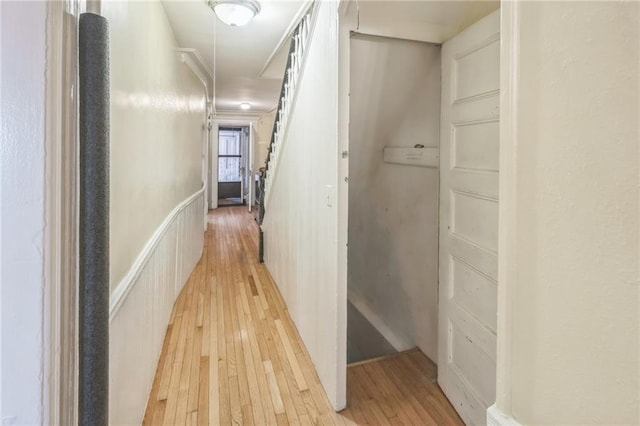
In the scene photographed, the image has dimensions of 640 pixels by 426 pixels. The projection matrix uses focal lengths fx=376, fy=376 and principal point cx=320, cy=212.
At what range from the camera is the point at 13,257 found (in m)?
0.60

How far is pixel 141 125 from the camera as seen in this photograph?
5.82ft

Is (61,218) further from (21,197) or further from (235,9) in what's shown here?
(235,9)

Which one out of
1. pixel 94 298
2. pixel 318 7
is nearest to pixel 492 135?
pixel 318 7

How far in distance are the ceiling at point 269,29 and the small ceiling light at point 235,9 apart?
0.10m

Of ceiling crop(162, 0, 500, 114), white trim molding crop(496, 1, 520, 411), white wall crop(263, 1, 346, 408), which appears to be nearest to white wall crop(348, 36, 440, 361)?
ceiling crop(162, 0, 500, 114)

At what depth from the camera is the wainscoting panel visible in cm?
131

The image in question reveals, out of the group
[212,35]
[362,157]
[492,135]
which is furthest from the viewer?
[212,35]

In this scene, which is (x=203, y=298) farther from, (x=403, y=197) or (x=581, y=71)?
(x=581, y=71)

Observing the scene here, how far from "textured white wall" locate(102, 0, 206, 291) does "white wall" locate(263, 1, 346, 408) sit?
2.92 ft

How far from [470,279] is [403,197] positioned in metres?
0.91

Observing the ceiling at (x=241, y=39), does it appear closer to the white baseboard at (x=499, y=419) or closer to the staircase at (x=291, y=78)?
the staircase at (x=291, y=78)

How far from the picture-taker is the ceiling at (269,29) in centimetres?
167

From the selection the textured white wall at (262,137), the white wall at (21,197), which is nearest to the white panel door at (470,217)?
the white wall at (21,197)

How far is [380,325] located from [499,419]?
92.7 inches
